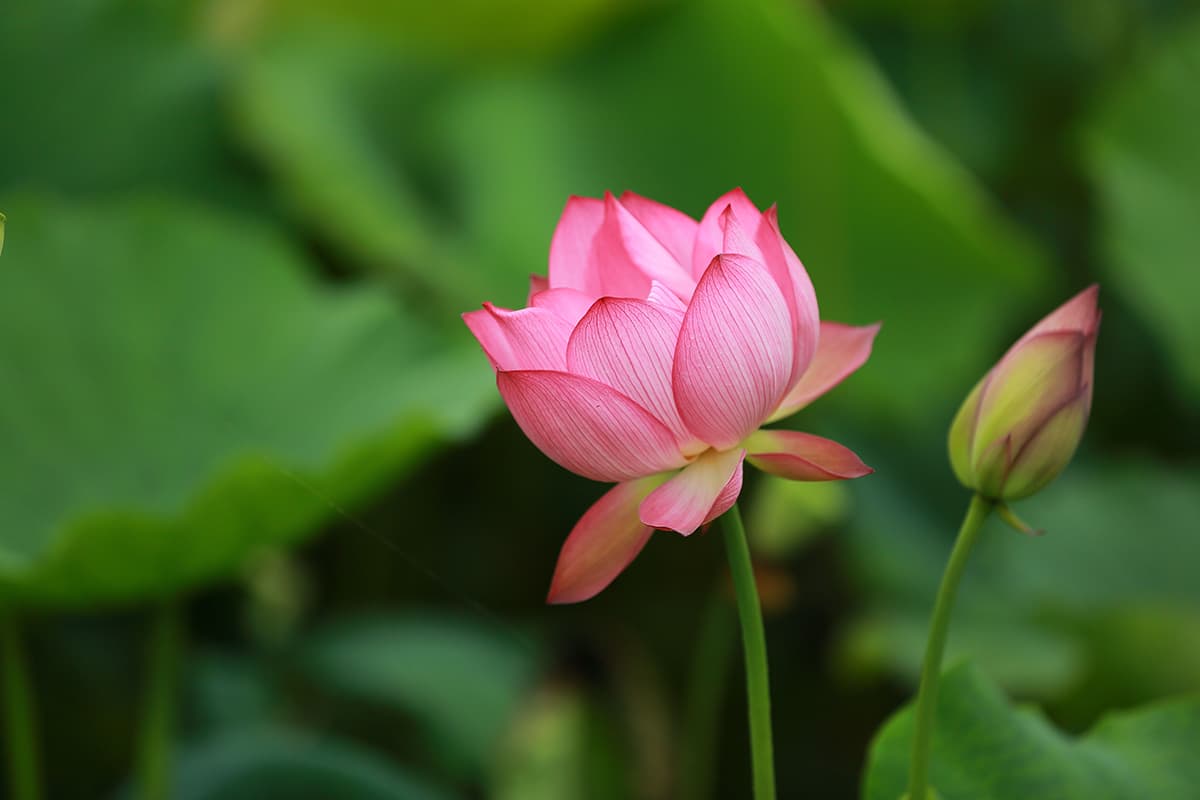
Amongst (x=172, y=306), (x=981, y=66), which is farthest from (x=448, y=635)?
(x=981, y=66)

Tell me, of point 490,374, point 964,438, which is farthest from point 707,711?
point 964,438

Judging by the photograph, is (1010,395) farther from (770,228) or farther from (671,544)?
(671,544)

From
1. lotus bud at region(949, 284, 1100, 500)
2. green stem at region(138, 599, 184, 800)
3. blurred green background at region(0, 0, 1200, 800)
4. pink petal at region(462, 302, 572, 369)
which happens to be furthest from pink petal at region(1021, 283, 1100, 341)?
green stem at region(138, 599, 184, 800)

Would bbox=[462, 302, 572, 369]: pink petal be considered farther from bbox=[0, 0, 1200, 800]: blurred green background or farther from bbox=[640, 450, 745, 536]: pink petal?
bbox=[0, 0, 1200, 800]: blurred green background

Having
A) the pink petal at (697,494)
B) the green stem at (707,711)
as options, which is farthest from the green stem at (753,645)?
the green stem at (707,711)

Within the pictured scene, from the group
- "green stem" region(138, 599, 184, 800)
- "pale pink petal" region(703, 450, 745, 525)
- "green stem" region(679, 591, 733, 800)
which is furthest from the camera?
"green stem" region(679, 591, 733, 800)

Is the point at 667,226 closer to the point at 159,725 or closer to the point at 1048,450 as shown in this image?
the point at 1048,450

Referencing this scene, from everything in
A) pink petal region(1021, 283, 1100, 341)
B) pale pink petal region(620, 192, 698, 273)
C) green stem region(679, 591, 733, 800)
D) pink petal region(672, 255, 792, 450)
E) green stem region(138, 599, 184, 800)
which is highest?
pale pink petal region(620, 192, 698, 273)
